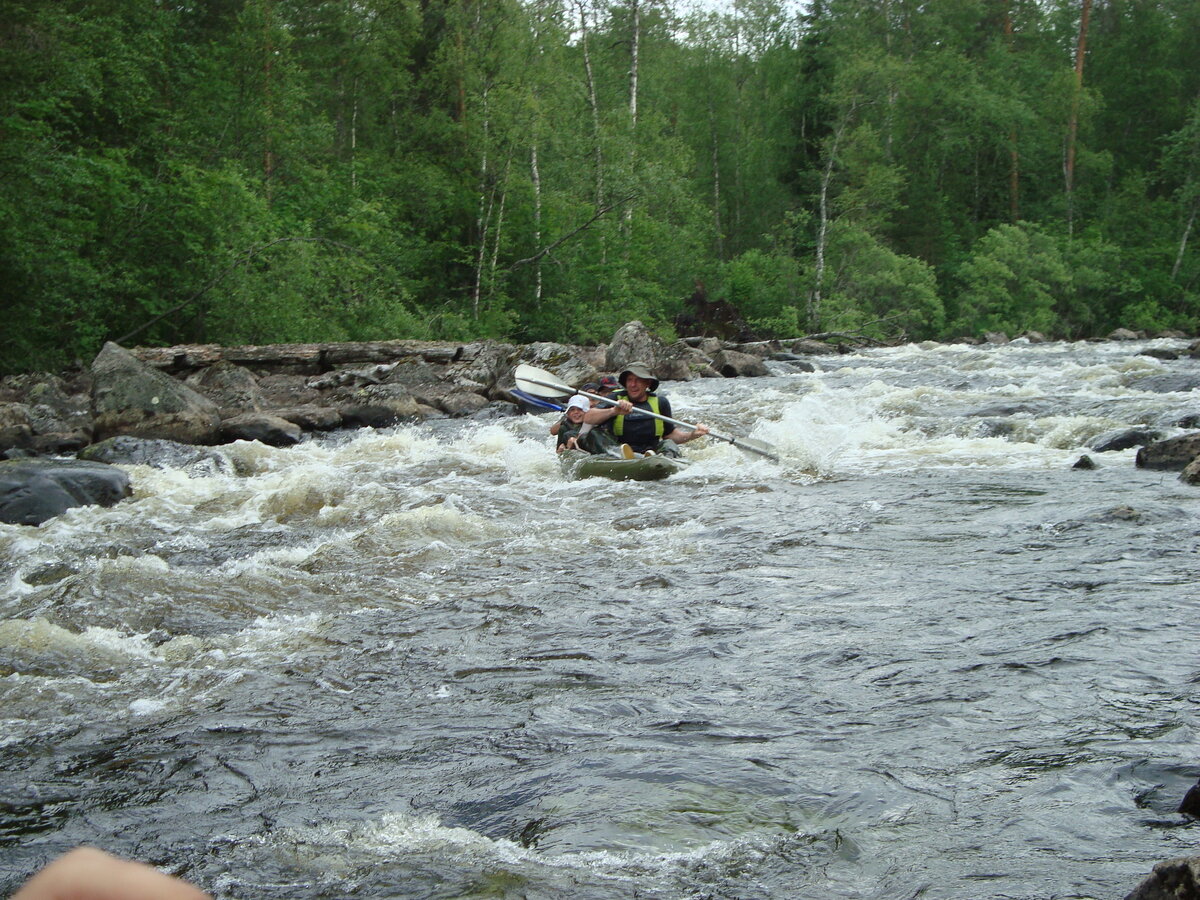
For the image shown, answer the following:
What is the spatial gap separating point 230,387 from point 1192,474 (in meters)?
11.4

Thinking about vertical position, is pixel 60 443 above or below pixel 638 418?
below

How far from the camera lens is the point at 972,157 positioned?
36.9 metres

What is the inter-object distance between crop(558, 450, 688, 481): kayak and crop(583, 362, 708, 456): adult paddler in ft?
1.68

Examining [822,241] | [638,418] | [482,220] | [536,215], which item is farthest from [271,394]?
[822,241]

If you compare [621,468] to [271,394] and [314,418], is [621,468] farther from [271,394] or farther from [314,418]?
[271,394]

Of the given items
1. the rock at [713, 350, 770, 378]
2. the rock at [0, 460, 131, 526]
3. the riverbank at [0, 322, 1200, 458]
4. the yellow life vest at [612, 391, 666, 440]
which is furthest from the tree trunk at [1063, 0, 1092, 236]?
the rock at [0, 460, 131, 526]

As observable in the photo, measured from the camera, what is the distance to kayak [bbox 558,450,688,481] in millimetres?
8812

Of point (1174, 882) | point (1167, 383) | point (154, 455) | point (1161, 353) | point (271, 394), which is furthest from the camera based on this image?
point (1161, 353)

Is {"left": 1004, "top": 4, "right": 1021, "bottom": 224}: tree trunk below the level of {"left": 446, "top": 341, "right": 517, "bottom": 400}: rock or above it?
above

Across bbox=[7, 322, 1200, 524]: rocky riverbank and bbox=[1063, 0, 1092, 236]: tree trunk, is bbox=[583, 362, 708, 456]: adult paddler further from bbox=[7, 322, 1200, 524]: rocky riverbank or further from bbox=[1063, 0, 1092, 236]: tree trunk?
bbox=[1063, 0, 1092, 236]: tree trunk

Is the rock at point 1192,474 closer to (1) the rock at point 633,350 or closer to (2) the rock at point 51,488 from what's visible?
(2) the rock at point 51,488

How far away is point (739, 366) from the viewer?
19.0 metres

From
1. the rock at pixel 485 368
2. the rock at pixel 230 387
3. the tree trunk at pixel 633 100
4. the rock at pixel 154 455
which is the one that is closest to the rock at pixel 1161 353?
the rock at pixel 485 368

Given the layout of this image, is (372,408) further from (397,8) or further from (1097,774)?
(397,8)
